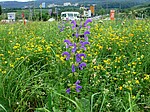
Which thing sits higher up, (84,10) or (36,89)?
(84,10)

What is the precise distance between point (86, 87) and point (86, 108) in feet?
1.26

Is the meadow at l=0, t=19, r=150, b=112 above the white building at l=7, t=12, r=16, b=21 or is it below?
below

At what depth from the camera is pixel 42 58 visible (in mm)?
2922

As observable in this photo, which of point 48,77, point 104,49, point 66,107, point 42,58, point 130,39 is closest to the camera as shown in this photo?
point 66,107

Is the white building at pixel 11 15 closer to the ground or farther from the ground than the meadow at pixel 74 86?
farther from the ground

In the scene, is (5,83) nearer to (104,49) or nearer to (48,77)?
(48,77)

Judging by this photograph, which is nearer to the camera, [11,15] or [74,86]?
[74,86]

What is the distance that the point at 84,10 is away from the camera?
2.29 metres

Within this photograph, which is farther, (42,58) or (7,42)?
(7,42)

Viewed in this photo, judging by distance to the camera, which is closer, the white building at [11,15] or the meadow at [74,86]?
the meadow at [74,86]

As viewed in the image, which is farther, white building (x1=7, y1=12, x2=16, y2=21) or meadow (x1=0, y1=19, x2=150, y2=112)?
white building (x1=7, y1=12, x2=16, y2=21)

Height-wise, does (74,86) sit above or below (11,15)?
below

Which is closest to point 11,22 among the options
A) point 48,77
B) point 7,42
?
point 7,42

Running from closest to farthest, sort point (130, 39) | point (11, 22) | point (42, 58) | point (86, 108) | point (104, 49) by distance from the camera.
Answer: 1. point (86, 108)
2. point (42, 58)
3. point (104, 49)
4. point (130, 39)
5. point (11, 22)
